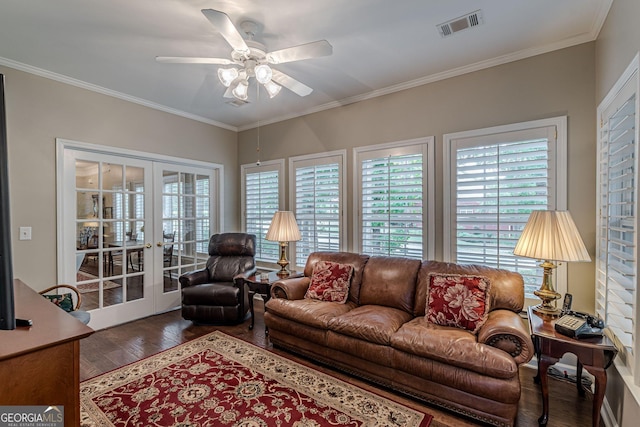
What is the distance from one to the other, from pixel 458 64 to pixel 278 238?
258cm

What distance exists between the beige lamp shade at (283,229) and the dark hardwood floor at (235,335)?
3.53 feet

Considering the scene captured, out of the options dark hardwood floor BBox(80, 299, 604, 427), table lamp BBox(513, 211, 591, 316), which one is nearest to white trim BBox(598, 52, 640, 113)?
table lamp BBox(513, 211, 591, 316)

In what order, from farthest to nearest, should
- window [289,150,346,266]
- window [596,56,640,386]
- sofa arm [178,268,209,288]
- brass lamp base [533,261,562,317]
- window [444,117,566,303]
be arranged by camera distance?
window [289,150,346,266], sofa arm [178,268,209,288], window [444,117,566,303], brass lamp base [533,261,562,317], window [596,56,640,386]

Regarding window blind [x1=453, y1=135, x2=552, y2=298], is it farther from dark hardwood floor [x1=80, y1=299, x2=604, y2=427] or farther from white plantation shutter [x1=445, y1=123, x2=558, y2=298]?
dark hardwood floor [x1=80, y1=299, x2=604, y2=427]

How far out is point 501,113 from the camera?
282cm

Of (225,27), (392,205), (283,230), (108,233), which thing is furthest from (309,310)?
(108,233)

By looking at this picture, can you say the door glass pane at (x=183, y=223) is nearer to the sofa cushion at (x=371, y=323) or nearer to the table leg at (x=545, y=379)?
the sofa cushion at (x=371, y=323)

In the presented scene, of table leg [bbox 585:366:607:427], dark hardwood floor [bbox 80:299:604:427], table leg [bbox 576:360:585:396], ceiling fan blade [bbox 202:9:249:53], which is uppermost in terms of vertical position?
ceiling fan blade [bbox 202:9:249:53]

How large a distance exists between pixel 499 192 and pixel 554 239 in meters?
0.84

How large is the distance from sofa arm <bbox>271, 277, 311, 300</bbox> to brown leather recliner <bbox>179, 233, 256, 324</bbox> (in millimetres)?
Answer: 672

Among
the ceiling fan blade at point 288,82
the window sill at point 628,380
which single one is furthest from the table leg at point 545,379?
the ceiling fan blade at point 288,82

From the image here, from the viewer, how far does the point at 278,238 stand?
3.49m

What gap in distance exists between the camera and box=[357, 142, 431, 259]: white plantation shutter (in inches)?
129

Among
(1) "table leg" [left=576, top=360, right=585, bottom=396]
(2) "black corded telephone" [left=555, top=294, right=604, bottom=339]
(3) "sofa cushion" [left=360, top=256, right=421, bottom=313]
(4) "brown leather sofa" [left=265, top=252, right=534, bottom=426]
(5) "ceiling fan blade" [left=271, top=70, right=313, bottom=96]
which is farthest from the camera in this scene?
(3) "sofa cushion" [left=360, top=256, right=421, bottom=313]
